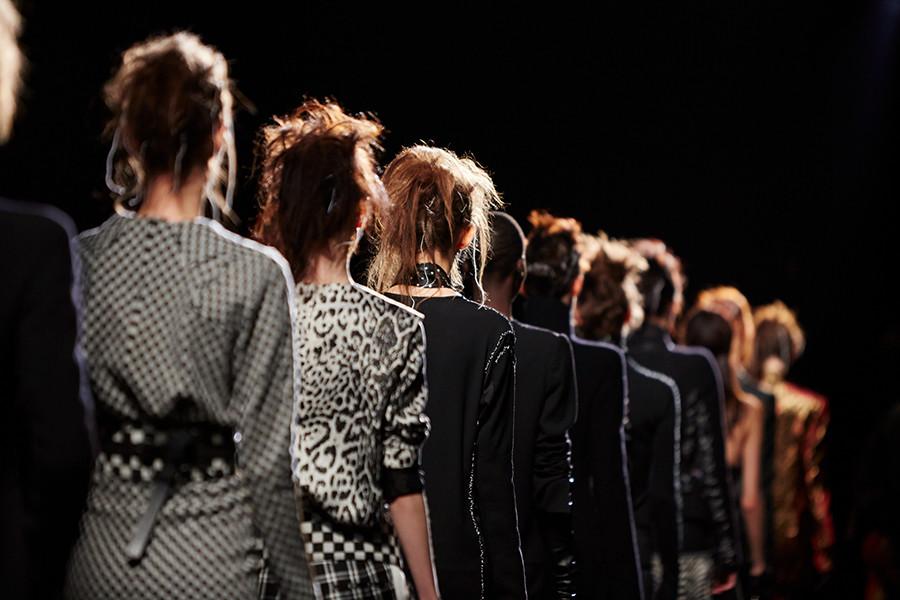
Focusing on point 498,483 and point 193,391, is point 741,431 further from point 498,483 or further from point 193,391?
point 193,391

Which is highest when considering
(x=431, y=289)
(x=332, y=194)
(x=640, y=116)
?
(x=640, y=116)

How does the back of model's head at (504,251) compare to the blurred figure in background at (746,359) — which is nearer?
the back of model's head at (504,251)

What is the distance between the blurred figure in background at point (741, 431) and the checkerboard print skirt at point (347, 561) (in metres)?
3.71

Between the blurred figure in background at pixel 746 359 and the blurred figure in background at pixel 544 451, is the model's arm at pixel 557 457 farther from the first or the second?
the blurred figure in background at pixel 746 359

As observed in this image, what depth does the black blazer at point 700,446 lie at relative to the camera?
5.27 meters

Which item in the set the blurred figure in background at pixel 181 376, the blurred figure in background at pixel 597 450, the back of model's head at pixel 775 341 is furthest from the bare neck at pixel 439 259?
the back of model's head at pixel 775 341

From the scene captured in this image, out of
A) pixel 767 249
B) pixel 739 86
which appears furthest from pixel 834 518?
pixel 739 86

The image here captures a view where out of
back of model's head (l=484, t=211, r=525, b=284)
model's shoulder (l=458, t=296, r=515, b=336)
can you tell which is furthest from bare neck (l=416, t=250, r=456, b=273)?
back of model's head (l=484, t=211, r=525, b=284)

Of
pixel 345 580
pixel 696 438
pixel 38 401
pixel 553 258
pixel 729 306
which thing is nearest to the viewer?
pixel 38 401

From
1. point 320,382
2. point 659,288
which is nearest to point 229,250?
point 320,382

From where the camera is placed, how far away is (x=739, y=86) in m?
8.98

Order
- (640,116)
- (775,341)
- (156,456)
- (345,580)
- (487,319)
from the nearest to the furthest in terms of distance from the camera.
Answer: (156,456), (345,580), (487,319), (640,116), (775,341)

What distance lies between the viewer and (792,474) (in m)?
7.08

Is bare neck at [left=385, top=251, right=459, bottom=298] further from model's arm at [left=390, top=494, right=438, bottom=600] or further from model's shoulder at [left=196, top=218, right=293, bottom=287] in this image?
model's shoulder at [left=196, top=218, right=293, bottom=287]
